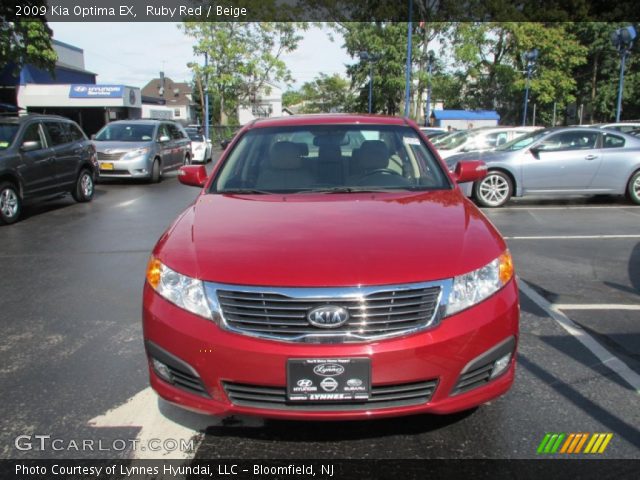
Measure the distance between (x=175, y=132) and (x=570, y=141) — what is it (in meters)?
11.7

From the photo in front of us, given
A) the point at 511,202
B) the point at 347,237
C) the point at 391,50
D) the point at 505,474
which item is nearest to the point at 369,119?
the point at 347,237

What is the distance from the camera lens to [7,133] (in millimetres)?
9422

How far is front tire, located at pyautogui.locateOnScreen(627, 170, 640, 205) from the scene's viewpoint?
10.7m

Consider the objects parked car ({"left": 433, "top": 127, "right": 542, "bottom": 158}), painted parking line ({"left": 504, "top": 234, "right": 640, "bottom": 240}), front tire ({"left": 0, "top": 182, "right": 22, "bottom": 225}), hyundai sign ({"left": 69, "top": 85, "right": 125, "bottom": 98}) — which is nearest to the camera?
painted parking line ({"left": 504, "top": 234, "right": 640, "bottom": 240})

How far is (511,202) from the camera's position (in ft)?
38.1

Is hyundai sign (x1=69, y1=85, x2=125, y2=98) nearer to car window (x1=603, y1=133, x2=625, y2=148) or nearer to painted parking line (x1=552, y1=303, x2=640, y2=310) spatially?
car window (x1=603, y1=133, x2=625, y2=148)

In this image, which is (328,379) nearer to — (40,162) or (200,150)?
(40,162)

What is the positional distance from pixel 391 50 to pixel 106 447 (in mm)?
37219

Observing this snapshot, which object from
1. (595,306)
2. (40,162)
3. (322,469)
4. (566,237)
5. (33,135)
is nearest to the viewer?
(322,469)

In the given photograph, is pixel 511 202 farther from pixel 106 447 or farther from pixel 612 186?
pixel 106 447

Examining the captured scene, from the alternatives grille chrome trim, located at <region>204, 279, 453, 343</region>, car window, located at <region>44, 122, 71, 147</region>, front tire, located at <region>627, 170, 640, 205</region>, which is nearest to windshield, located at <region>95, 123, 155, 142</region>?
car window, located at <region>44, 122, 71, 147</region>

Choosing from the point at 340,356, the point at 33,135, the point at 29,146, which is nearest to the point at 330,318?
the point at 340,356

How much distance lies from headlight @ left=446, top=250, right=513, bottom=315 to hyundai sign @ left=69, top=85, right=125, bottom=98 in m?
37.6

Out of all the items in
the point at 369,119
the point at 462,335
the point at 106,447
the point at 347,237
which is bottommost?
the point at 106,447
